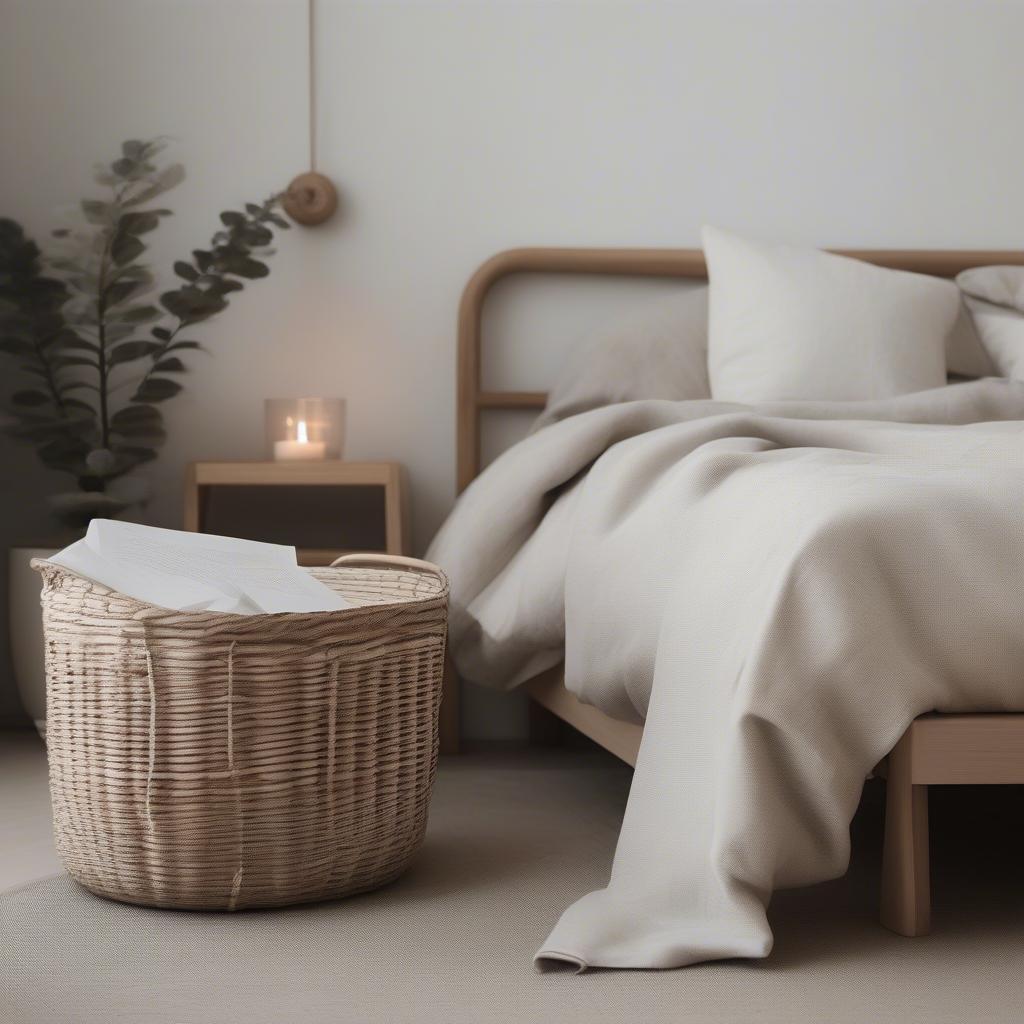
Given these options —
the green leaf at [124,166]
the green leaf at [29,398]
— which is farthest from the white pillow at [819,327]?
the green leaf at [29,398]

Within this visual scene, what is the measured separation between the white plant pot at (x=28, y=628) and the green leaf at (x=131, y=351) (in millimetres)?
348

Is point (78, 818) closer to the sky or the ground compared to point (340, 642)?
closer to the ground

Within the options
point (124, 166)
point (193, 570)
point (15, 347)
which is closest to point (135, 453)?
point (15, 347)

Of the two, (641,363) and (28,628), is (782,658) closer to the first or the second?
(641,363)

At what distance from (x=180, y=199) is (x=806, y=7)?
128 cm

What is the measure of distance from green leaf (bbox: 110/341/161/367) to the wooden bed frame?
1.82ft

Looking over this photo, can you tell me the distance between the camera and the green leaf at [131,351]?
2.24 metres

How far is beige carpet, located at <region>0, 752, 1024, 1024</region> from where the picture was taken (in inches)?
37.8

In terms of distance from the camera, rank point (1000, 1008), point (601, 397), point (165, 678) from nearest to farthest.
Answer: point (1000, 1008) < point (165, 678) < point (601, 397)

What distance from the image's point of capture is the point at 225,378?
2.46 m

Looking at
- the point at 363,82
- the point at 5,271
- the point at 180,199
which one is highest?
the point at 363,82

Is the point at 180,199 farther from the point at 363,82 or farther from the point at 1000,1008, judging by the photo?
the point at 1000,1008

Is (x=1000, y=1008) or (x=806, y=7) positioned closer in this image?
(x=1000, y=1008)

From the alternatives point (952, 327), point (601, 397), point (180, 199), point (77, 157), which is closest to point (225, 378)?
point (180, 199)
